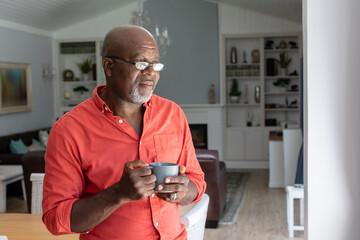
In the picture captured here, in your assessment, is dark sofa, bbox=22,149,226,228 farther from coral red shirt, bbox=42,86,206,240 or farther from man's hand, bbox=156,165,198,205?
man's hand, bbox=156,165,198,205

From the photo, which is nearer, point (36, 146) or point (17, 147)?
point (17, 147)

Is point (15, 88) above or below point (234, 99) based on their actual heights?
above

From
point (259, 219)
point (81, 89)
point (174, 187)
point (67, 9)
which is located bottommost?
point (259, 219)

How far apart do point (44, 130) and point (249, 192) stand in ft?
12.5

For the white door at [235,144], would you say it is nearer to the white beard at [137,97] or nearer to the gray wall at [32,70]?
the gray wall at [32,70]

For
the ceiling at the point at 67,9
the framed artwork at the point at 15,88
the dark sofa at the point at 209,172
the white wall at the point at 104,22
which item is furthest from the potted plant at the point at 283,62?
the framed artwork at the point at 15,88

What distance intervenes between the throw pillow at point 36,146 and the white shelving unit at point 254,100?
3.35 m

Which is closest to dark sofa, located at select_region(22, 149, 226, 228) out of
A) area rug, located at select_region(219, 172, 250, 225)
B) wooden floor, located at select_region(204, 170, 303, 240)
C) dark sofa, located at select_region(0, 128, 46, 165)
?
wooden floor, located at select_region(204, 170, 303, 240)

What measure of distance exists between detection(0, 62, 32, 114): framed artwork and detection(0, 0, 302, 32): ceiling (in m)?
0.74

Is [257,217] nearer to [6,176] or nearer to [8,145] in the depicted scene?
[6,176]

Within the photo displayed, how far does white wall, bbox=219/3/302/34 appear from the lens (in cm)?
865

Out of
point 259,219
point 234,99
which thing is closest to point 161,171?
point 259,219

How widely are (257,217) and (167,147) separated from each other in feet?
13.5

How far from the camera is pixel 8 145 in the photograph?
22.8 feet
